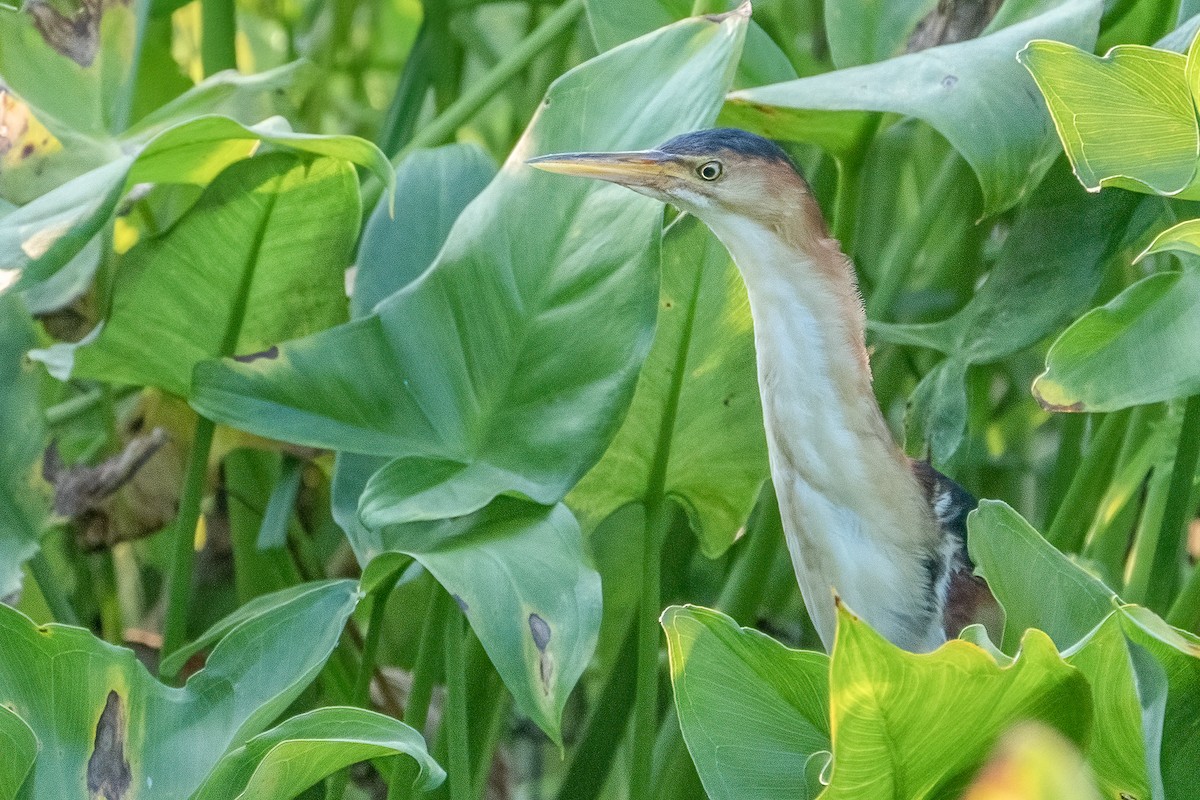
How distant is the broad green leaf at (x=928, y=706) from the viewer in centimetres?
48

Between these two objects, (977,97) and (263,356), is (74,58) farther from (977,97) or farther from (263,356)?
(977,97)

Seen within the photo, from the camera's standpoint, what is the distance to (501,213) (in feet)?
2.54

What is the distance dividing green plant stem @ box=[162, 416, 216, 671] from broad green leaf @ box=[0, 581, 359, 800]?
0.18 m

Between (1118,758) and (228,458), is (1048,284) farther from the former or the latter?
(228,458)

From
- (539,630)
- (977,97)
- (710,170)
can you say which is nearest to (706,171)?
(710,170)

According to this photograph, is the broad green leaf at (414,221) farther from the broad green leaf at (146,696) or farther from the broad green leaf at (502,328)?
the broad green leaf at (146,696)

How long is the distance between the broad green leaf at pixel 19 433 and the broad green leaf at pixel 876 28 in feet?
1.75

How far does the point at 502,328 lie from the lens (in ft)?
2.57

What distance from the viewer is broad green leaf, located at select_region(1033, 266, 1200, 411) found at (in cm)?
67

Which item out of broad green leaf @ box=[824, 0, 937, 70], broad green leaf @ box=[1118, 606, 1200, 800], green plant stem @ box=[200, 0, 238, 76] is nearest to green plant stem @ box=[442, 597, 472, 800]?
broad green leaf @ box=[1118, 606, 1200, 800]

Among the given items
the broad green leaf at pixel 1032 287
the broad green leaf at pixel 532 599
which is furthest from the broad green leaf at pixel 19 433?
the broad green leaf at pixel 1032 287

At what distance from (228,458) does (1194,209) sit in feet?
2.38

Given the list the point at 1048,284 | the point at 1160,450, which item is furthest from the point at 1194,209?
the point at 1160,450

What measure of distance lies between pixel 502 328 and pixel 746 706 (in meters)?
0.27
